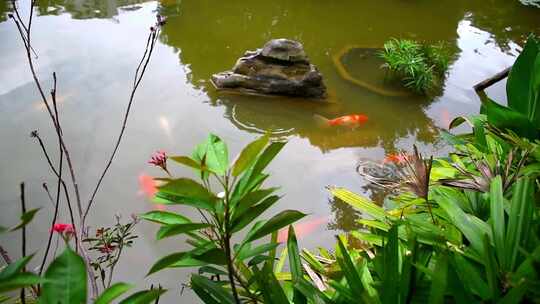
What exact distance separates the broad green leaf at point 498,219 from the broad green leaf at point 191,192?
60 cm

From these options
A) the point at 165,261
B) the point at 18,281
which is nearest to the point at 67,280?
the point at 18,281

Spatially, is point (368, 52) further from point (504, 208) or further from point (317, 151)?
point (504, 208)

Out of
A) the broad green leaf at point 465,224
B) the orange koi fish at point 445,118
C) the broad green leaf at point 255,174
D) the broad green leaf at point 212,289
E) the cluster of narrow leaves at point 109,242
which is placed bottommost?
the orange koi fish at point 445,118

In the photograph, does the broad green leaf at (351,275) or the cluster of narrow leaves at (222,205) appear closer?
the cluster of narrow leaves at (222,205)

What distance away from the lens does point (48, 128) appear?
3.18 meters

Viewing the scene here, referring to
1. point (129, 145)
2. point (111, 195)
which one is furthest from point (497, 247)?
point (129, 145)

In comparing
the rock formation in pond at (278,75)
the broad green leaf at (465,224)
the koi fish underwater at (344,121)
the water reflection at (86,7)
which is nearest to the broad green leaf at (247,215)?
the broad green leaf at (465,224)

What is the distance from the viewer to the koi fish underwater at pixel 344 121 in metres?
3.45

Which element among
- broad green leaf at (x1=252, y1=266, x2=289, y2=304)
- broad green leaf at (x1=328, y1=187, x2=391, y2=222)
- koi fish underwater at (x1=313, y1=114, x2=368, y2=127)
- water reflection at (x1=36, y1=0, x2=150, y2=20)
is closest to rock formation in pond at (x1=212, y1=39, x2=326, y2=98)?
koi fish underwater at (x1=313, y1=114, x2=368, y2=127)

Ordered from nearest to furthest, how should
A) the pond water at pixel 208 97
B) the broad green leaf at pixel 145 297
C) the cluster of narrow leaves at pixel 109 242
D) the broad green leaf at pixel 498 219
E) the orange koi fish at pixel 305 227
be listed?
the broad green leaf at pixel 145 297 < the broad green leaf at pixel 498 219 < the cluster of narrow leaves at pixel 109 242 < the orange koi fish at pixel 305 227 < the pond water at pixel 208 97

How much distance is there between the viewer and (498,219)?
38.3 inches

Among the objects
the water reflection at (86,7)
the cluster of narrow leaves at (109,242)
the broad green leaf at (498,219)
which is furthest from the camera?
the water reflection at (86,7)

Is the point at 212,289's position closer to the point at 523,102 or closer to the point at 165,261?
the point at 165,261

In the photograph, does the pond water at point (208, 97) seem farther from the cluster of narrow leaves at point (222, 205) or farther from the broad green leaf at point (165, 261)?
the broad green leaf at point (165, 261)
